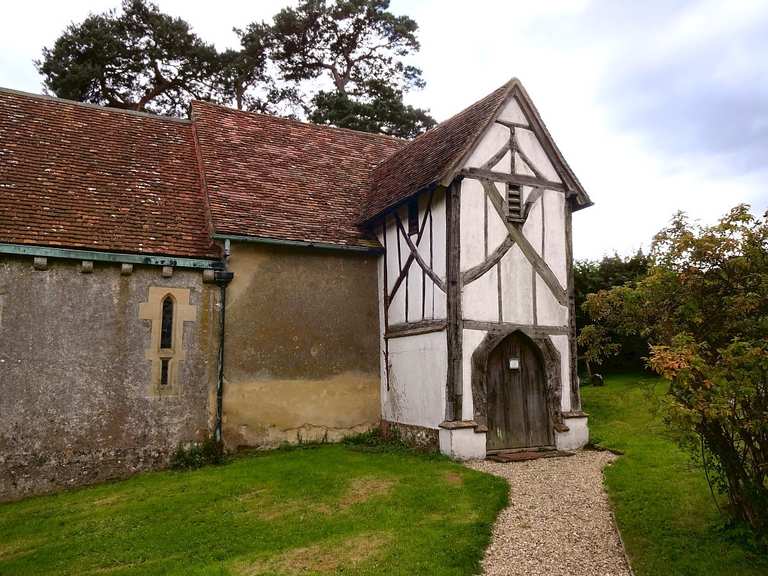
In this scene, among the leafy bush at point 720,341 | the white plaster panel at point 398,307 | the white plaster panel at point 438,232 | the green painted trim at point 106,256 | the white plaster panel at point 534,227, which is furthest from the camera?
the white plaster panel at point 398,307

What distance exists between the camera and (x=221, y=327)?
12352 millimetres

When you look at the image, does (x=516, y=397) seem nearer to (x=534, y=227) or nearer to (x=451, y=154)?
(x=534, y=227)

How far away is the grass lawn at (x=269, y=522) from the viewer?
6.70 metres

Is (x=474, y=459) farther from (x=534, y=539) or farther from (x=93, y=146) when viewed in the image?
(x=93, y=146)

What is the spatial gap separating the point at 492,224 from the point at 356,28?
Result: 64.2 feet

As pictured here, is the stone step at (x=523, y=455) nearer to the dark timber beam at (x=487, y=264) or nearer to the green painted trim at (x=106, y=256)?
the dark timber beam at (x=487, y=264)

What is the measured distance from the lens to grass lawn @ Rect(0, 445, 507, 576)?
6.70m

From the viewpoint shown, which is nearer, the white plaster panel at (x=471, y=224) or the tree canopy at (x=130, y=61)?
the white plaster panel at (x=471, y=224)

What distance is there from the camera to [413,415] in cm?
1251

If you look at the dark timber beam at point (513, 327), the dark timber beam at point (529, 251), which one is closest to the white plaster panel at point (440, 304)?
the dark timber beam at point (513, 327)

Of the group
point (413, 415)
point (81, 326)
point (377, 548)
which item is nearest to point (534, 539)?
point (377, 548)

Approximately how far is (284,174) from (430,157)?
3911mm

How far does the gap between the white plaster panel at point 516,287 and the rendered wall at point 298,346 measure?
3162 mm

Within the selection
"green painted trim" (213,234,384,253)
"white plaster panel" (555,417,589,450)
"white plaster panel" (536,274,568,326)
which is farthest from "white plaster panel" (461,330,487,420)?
"green painted trim" (213,234,384,253)
